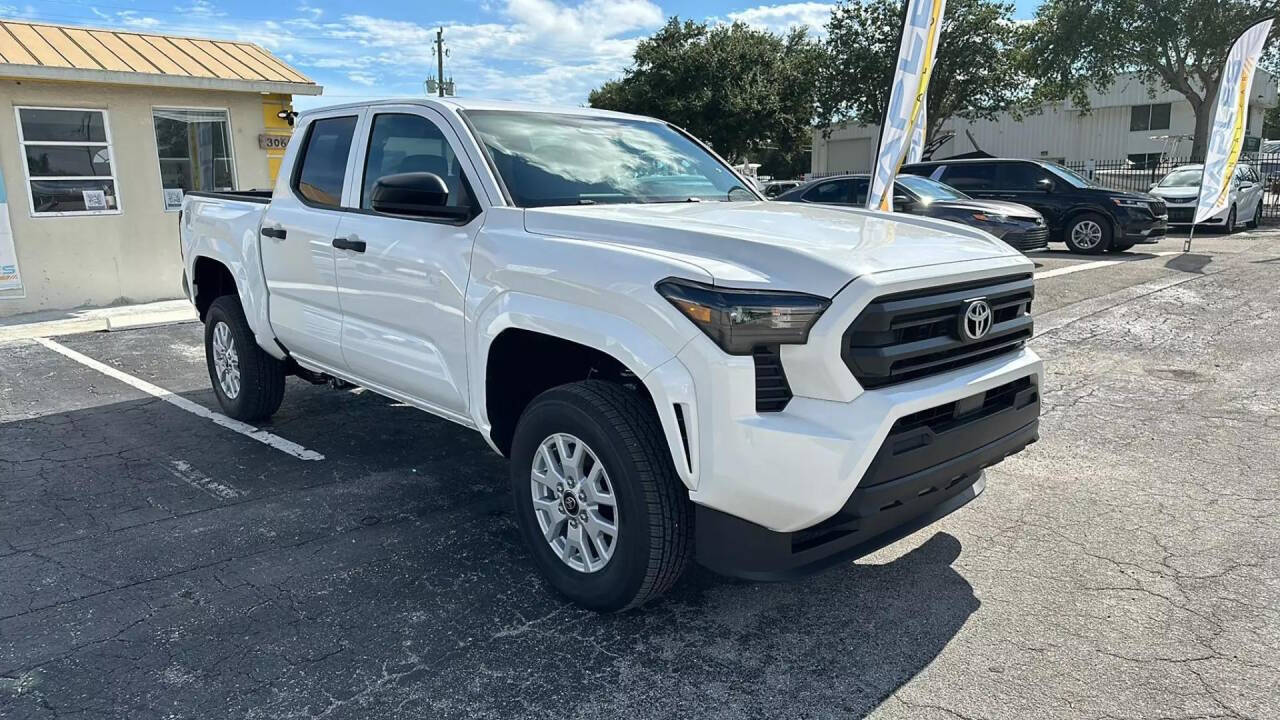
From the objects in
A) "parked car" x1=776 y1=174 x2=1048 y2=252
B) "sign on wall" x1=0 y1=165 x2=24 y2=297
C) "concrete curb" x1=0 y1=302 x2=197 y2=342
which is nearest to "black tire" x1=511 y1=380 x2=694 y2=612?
"concrete curb" x1=0 y1=302 x2=197 y2=342

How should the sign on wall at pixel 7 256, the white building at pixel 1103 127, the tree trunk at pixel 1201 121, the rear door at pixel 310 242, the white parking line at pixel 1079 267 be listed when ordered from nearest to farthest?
the rear door at pixel 310 242 < the sign on wall at pixel 7 256 < the white parking line at pixel 1079 267 < the tree trunk at pixel 1201 121 < the white building at pixel 1103 127

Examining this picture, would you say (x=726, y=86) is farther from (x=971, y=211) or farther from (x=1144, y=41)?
(x=971, y=211)

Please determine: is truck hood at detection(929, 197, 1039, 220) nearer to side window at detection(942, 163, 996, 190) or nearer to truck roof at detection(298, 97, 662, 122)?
side window at detection(942, 163, 996, 190)

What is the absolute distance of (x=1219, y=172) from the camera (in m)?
14.3

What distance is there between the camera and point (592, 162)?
13.5 ft

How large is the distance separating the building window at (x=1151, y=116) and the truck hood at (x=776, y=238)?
47.1 m

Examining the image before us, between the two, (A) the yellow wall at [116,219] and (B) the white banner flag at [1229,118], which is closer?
(A) the yellow wall at [116,219]

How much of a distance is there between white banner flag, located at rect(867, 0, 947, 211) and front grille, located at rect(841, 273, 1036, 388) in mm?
5594

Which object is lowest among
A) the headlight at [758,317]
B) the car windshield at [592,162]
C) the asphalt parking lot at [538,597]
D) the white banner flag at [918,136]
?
the asphalt parking lot at [538,597]

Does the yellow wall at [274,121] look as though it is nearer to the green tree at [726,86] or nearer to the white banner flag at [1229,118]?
the white banner flag at [1229,118]

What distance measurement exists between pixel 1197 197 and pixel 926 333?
17.8 m

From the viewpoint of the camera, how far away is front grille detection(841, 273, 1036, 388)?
2.76m

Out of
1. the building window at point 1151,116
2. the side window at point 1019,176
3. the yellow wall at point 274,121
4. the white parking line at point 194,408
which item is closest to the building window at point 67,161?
the yellow wall at point 274,121

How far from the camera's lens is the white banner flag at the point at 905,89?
28.4 ft
